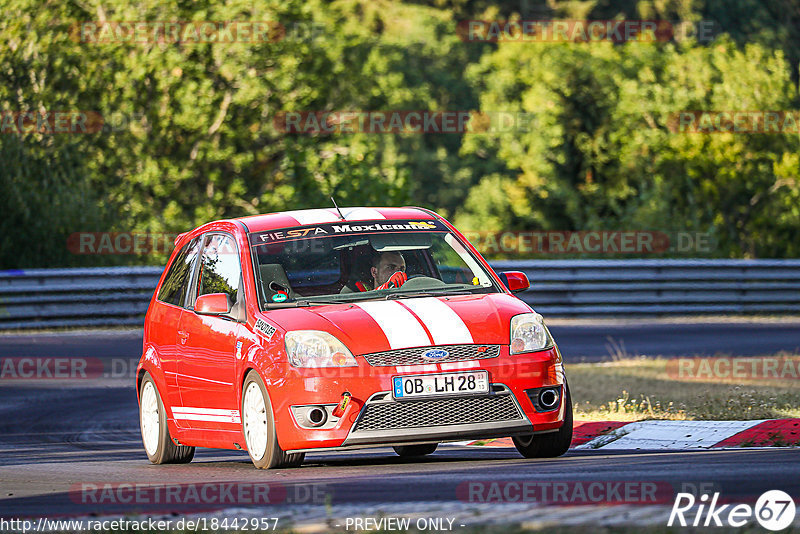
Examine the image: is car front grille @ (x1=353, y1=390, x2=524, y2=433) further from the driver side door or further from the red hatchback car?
the driver side door

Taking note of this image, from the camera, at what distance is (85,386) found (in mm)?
16406

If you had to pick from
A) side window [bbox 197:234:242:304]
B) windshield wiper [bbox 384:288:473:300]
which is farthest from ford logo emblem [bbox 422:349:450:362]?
side window [bbox 197:234:242:304]

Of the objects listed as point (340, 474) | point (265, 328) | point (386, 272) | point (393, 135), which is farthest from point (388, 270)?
point (393, 135)

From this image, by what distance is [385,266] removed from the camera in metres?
10.0

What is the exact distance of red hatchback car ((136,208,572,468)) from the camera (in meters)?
8.59

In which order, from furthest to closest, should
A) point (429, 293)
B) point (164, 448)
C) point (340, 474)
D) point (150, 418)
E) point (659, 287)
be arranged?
1. point (659, 287)
2. point (150, 418)
3. point (164, 448)
4. point (429, 293)
5. point (340, 474)

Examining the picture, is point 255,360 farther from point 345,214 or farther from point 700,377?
point 700,377

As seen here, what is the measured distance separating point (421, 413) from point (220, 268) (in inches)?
89.2

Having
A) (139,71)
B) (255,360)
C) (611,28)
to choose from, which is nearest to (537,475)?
(255,360)

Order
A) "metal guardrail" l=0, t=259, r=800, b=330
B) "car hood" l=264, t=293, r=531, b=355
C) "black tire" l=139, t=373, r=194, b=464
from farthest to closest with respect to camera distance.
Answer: "metal guardrail" l=0, t=259, r=800, b=330
"black tire" l=139, t=373, r=194, b=464
"car hood" l=264, t=293, r=531, b=355

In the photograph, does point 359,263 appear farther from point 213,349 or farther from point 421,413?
point 421,413

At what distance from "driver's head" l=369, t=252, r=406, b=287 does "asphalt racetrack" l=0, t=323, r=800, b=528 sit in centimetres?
124

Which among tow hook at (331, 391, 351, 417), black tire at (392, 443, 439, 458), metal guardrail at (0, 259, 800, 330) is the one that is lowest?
metal guardrail at (0, 259, 800, 330)

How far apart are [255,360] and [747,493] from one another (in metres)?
3.26
